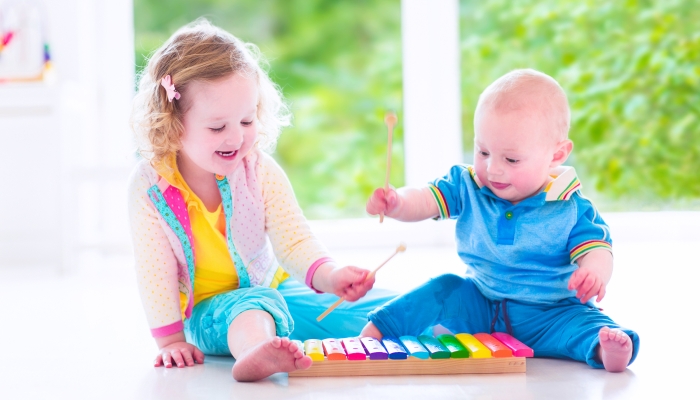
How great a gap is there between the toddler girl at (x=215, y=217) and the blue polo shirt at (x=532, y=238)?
9.0 inches

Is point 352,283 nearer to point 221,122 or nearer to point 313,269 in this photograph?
point 313,269

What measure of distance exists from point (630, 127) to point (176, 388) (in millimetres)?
2587

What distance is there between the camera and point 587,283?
1.07 metres

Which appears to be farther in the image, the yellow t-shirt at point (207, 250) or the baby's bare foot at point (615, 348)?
the yellow t-shirt at point (207, 250)

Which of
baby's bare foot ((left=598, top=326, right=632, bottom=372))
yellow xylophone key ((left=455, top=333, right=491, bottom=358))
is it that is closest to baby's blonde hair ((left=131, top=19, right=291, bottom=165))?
yellow xylophone key ((left=455, top=333, right=491, bottom=358))

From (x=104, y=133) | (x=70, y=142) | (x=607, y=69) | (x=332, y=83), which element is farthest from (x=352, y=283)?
(x=332, y=83)

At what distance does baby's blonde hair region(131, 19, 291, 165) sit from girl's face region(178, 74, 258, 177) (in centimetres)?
1

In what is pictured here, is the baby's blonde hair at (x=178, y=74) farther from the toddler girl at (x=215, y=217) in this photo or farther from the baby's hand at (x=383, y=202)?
the baby's hand at (x=383, y=202)

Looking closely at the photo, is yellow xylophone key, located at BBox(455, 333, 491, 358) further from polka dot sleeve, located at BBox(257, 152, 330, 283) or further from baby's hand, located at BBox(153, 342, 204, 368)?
baby's hand, located at BBox(153, 342, 204, 368)

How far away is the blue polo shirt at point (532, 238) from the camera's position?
47.3 inches

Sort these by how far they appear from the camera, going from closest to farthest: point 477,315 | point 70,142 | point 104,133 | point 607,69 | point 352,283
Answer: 1. point 352,283
2. point 477,315
3. point 70,142
4. point 104,133
5. point 607,69

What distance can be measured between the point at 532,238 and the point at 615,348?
229mm

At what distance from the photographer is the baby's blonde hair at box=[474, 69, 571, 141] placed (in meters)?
1.21

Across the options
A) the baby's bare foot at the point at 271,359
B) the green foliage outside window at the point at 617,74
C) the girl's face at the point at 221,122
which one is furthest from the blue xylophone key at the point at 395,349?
the green foliage outside window at the point at 617,74
